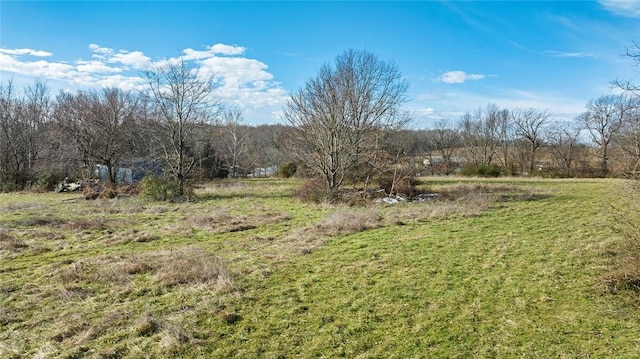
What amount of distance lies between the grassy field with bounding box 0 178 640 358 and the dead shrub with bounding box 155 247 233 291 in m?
0.04

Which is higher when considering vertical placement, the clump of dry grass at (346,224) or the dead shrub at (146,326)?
the clump of dry grass at (346,224)

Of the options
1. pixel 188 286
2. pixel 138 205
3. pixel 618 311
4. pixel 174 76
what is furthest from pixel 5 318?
pixel 174 76

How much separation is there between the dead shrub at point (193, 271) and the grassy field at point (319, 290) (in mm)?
40

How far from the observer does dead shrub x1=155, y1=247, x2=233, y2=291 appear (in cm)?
693

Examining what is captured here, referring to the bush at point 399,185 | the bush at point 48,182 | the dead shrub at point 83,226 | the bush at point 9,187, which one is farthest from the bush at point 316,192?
the bush at point 9,187

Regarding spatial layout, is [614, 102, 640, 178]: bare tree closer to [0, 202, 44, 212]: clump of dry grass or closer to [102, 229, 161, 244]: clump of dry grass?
[102, 229, 161, 244]: clump of dry grass

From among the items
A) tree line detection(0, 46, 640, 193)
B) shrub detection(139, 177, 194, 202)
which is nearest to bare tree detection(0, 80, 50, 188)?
tree line detection(0, 46, 640, 193)

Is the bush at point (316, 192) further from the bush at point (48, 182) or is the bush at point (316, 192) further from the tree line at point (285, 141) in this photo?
the bush at point (48, 182)

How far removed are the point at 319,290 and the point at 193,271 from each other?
2.46 meters

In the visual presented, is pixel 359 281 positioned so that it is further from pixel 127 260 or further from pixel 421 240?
pixel 127 260

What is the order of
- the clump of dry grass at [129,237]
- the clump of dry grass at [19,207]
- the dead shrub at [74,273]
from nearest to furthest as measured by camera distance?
the dead shrub at [74,273] → the clump of dry grass at [129,237] → the clump of dry grass at [19,207]

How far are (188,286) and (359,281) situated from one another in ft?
10.1

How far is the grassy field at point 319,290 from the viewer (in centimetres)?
476

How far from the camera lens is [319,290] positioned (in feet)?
22.2
